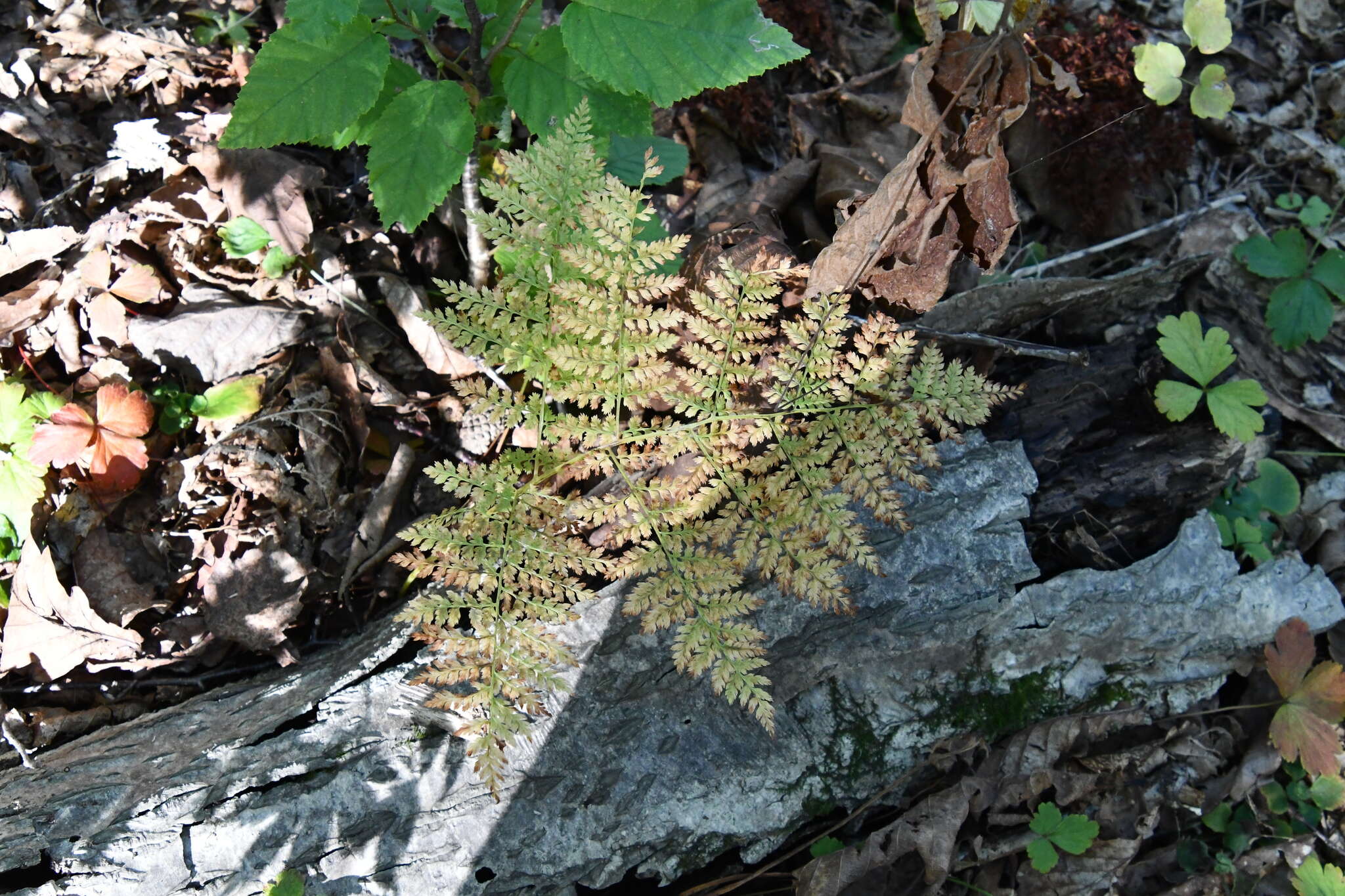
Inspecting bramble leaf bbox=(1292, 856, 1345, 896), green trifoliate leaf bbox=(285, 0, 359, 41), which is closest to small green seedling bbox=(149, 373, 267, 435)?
green trifoliate leaf bbox=(285, 0, 359, 41)

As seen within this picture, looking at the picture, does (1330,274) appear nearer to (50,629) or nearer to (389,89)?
(389,89)

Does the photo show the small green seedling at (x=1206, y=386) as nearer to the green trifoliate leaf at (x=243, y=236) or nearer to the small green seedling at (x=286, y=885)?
the small green seedling at (x=286, y=885)

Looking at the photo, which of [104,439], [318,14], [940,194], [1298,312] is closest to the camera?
[318,14]

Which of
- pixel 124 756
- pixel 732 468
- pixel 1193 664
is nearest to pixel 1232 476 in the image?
pixel 1193 664

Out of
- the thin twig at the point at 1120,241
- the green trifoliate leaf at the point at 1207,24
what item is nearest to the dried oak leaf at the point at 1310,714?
the thin twig at the point at 1120,241

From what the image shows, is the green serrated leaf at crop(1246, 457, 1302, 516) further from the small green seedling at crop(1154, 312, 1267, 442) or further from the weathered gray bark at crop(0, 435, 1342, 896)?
the small green seedling at crop(1154, 312, 1267, 442)

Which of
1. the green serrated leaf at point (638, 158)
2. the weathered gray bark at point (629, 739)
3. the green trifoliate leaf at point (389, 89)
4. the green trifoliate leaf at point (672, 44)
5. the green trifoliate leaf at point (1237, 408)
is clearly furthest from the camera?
the green serrated leaf at point (638, 158)

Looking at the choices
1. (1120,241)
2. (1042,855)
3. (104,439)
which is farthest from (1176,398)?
(104,439)
